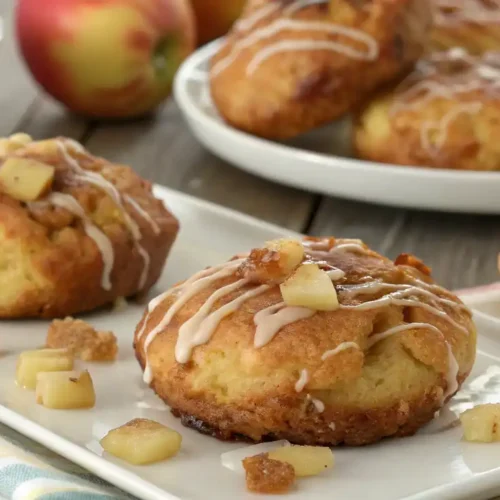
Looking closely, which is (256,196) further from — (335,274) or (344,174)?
(335,274)

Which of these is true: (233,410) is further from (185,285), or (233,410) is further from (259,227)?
(259,227)

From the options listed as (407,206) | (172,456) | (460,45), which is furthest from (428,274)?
(460,45)

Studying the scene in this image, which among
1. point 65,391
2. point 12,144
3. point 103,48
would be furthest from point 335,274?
point 103,48

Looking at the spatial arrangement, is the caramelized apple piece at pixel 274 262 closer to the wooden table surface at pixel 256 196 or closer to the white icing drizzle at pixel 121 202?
the white icing drizzle at pixel 121 202

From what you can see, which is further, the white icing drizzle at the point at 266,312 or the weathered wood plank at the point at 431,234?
the weathered wood plank at the point at 431,234

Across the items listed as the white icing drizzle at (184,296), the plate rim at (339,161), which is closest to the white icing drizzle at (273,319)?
the white icing drizzle at (184,296)

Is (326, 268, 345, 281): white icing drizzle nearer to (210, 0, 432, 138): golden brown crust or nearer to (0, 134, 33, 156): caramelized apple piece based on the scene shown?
(0, 134, 33, 156): caramelized apple piece

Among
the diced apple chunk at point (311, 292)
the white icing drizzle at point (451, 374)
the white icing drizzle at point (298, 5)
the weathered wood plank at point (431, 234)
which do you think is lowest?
the weathered wood plank at point (431, 234)
